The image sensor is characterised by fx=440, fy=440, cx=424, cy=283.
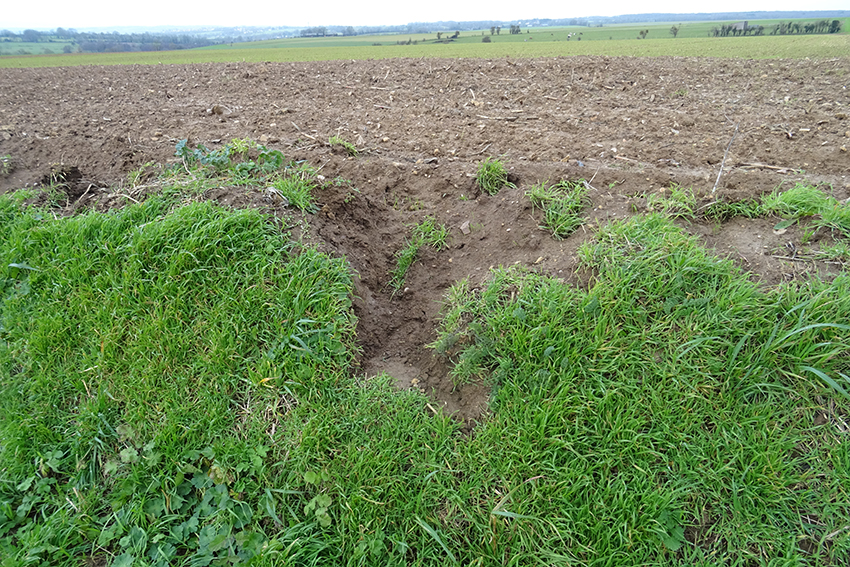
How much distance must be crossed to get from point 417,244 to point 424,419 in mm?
1575

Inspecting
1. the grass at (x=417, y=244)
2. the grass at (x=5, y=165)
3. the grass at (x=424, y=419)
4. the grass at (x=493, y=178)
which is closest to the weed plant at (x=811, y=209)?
the grass at (x=424, y=419)

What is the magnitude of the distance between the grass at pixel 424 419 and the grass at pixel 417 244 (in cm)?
51

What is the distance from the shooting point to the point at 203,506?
7.25ft

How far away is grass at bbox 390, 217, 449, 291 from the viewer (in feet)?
11.1

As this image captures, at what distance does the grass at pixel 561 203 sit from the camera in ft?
10.3

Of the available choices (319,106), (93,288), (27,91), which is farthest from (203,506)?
(27,91)

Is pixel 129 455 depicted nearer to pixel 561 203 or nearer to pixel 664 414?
pixel 664 414

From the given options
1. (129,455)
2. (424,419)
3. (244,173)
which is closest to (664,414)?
(424,419)

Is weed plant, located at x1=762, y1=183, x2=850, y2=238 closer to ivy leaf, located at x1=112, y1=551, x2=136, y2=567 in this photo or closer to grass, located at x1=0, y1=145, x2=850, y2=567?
grass, located at x1=0, y1=145, x2=850, y2=567

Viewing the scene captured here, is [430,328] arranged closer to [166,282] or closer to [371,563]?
[371,563]

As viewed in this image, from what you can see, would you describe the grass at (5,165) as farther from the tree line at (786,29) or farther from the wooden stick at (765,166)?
the tree line at (786,29)

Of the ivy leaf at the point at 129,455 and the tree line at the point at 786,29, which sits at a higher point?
the tree line at the point at 786,29

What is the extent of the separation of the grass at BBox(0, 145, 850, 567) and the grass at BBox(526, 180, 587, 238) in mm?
329

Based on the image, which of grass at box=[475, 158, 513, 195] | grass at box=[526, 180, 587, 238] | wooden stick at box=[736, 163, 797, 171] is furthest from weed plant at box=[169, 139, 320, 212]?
wooden stick at box=[736, 163, 797, 171]
